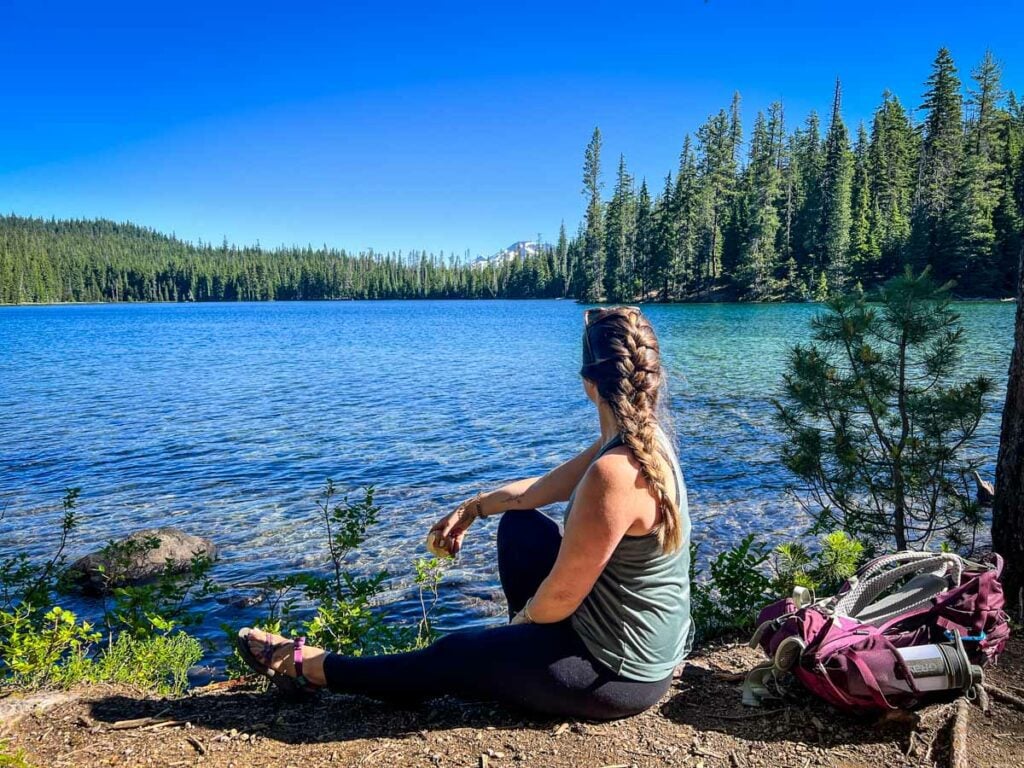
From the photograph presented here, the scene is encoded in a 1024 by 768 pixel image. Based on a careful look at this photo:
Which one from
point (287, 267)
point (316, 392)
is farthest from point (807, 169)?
point (287, 267)

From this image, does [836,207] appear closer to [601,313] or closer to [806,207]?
[806,207]

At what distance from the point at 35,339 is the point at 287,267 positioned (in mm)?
126890

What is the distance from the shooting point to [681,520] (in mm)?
2674

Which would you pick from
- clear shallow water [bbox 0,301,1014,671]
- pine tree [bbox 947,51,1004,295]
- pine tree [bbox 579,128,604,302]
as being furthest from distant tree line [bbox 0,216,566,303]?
clear shallow water [bbox 0,301,1014,671]

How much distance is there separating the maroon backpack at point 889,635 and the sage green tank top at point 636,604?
58 cm

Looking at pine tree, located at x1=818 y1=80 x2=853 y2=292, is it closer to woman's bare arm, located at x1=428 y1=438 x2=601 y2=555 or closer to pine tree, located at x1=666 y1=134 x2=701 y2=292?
pine tree, located at x1=666 y1=134 x2=701 y2=292

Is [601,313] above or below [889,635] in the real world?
above

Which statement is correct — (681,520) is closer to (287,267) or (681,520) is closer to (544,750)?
(544,750)

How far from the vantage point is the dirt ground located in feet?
8.93

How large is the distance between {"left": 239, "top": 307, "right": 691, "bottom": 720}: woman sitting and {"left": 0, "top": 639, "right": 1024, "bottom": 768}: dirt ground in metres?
0.14

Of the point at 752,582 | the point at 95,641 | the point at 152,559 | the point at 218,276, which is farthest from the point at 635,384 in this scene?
the point at 218,276

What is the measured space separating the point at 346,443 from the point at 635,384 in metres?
12.7

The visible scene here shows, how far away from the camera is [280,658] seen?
10.3 feet

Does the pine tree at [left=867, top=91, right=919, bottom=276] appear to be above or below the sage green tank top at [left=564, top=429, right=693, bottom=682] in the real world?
above
